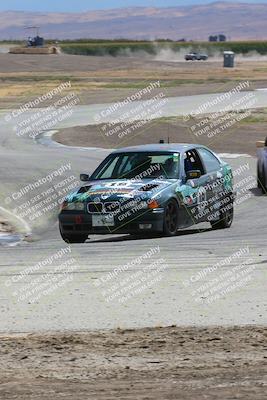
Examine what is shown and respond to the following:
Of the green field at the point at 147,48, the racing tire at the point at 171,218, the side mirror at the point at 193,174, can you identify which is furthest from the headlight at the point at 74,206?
the green field at the point at 147,48

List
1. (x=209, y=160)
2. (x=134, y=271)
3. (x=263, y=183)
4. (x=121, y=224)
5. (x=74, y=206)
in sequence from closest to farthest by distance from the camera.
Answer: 1. (x=134, y=271)
2. (x=121, y=224)
3. (x=74, y=206)
4. (x=209, y=160)
5. (x=263, y=183)

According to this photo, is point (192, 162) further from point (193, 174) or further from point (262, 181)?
point (262, 181)

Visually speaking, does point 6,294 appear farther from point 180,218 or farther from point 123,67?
point 123,67

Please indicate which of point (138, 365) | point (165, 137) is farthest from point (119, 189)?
point (165, 137)

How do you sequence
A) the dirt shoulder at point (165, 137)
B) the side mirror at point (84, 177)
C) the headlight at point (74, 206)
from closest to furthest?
the headlight at point (74, 206)
the side mirror at point (84, 177)
the dirt shoulder at point (165, 137)

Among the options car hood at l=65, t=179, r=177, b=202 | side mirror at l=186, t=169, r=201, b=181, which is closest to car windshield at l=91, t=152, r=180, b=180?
side mirror at l=186, t=169, r=201, b=181

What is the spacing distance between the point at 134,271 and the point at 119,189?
3879 mm

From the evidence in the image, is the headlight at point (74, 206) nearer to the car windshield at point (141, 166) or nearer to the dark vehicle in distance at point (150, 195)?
the dark vehicle in distance at point (150, 195)

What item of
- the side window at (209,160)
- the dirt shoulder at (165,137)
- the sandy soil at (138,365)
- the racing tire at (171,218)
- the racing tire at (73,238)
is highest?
the sandy soil at (138,365)

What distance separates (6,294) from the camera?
10.3 meters

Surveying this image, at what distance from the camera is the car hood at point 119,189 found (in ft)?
49.2

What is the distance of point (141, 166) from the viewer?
1585cm

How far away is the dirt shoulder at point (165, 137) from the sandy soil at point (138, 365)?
79.7ft

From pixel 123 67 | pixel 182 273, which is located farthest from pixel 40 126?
pixel 123 67
